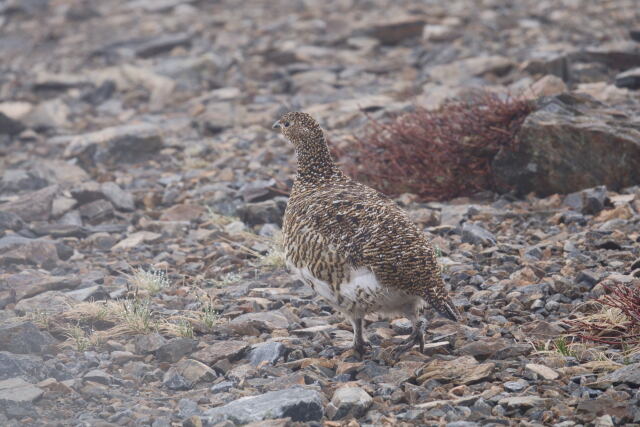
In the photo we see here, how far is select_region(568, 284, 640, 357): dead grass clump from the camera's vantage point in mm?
4961

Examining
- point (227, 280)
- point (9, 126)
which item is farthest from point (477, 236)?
point (9, 126)

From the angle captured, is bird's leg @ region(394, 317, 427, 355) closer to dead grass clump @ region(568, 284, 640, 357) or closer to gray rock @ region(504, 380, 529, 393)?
gray rock @ region(504, 380, 529, 393)

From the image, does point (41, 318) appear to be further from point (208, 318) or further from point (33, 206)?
point (33, 206)

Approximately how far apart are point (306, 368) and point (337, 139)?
5822mm

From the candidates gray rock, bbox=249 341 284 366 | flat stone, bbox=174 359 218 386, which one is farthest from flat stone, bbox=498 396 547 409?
flat stone, bbox=174 359 218 386

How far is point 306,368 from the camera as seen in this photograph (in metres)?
5.08

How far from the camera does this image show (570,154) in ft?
26.3

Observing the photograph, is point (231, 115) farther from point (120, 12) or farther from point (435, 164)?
point (120, 12)

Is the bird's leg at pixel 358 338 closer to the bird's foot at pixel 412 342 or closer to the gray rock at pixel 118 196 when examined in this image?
the bird's foot at pixel 412 342

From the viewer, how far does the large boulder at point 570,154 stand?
7887 millimetres

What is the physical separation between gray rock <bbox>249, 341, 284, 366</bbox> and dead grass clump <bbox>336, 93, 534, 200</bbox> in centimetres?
357

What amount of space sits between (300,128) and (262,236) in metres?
2.12

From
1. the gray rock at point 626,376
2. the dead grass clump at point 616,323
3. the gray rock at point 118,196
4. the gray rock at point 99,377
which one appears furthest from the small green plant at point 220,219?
the gray rock at point 626,376

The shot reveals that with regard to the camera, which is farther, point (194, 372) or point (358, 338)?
point (358, 338)
